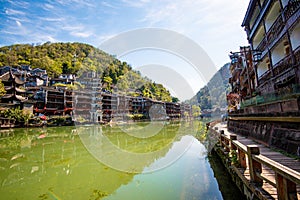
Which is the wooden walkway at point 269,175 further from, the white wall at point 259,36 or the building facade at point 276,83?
the white wall at point 259,36

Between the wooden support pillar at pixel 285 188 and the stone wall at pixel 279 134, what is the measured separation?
8.51 ft

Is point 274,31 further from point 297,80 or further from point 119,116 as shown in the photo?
point 119,116

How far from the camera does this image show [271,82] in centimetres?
1073

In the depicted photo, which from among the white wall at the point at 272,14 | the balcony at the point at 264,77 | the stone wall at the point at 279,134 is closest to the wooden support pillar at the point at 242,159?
the stone wall at the point at 279,134

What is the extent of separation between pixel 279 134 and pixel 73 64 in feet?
233

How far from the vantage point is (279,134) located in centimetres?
513

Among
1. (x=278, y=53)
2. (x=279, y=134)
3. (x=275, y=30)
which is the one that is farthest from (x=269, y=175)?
(x=278, y=53)

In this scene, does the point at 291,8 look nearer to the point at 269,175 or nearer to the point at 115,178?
the point at 269,175

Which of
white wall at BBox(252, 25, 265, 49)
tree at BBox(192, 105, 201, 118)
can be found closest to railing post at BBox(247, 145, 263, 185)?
white wall at BBox(252, 25, 265, 49)

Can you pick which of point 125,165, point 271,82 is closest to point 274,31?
point 271,82

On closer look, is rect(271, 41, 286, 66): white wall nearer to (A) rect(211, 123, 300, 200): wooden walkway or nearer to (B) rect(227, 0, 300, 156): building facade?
(B) rect(227, 0, 300, 156): building facade

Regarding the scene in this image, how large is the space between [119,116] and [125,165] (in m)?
36.0

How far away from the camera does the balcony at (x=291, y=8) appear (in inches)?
302

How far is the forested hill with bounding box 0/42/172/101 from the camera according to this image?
58.3 m
